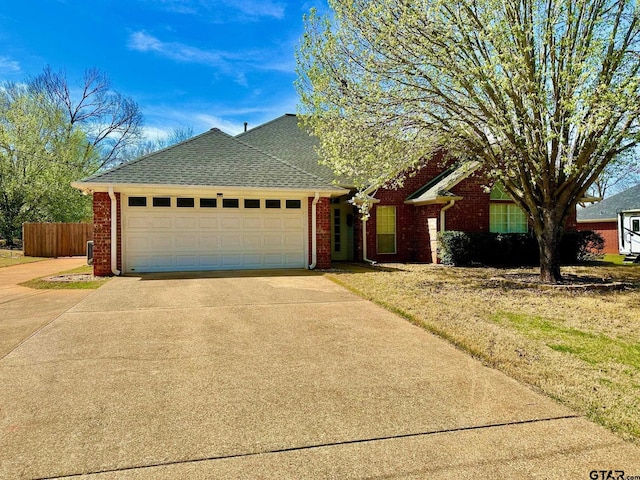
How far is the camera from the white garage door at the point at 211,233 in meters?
12.0

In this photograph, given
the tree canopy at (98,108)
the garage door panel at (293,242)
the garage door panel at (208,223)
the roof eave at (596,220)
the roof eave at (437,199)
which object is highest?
the tree canopy at (98,108)

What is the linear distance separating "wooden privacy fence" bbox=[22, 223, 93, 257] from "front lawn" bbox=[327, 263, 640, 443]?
16862 mm

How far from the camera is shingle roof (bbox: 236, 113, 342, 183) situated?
16.9m

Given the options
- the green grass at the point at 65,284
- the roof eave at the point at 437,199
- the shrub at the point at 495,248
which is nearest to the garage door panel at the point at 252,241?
the green grass at the point at 65,284

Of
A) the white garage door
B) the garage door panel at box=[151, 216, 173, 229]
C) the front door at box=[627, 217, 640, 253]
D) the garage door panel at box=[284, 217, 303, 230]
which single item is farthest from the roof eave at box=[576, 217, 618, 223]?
the garage door panel at box=[151, 216, 173, 229]

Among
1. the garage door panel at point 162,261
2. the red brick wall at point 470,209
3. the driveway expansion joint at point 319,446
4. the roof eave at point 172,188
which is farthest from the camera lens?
the red brick wall at point 470,209

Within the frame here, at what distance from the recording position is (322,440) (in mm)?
2822

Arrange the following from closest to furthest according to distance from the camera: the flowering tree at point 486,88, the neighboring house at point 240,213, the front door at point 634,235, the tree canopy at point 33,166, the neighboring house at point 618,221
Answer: the flowering tree at point 486,88 → the neighboring house at point 240,213 → the front door at point 634,235 → the neighboring house at point 618,221 → the tree canopy at point 33,166

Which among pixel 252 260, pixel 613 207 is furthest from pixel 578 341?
pixel 613 207

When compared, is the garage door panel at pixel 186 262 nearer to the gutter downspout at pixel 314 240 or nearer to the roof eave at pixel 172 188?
the roof eave at pixel 172 188

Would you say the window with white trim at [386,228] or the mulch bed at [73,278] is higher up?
the window with white trim at [386,228]

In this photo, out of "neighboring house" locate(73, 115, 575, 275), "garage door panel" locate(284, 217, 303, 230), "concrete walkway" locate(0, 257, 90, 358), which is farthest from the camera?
"garage door panel" locate(284, 217, 303, 230)

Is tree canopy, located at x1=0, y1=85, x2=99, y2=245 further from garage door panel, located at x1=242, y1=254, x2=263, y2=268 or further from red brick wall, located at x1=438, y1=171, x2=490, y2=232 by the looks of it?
red brick wall, located at x1=438, y1=171, x2=490, y2=232

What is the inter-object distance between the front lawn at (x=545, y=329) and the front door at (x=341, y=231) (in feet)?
17.4
